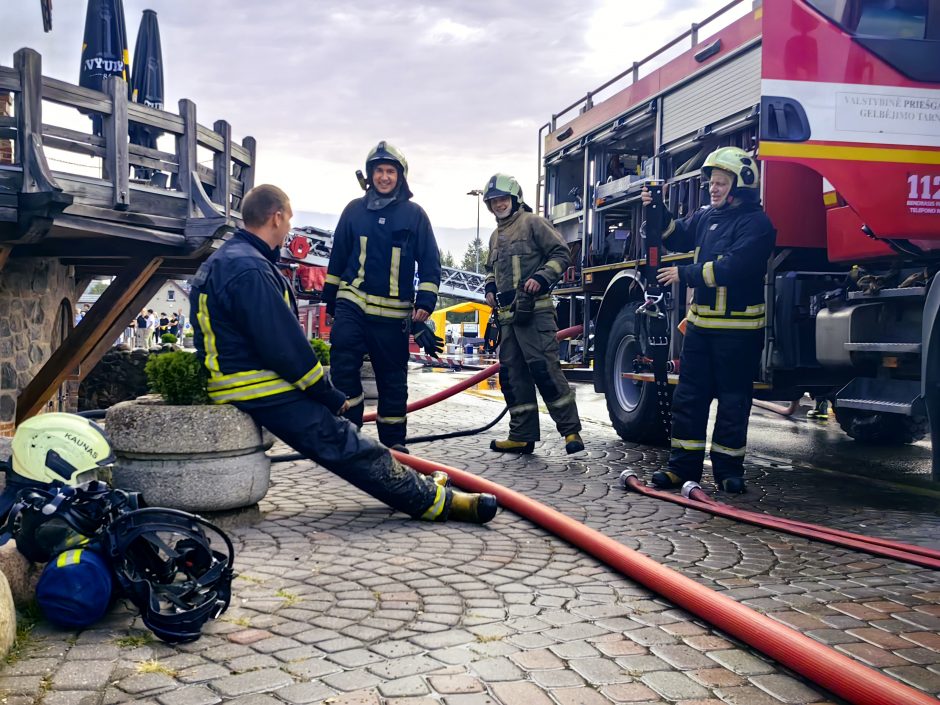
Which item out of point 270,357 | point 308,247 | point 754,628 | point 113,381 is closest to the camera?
point 754,628

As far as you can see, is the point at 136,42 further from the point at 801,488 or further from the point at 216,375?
the point at 801,488

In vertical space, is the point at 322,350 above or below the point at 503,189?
below

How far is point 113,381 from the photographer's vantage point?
44.2 ft

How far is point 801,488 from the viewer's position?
18.7ft

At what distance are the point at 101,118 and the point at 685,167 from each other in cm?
588

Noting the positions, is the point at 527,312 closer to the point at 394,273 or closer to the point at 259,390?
the point at 394,273

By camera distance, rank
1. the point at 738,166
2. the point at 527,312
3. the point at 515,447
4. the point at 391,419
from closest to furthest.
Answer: the point at 738,166
the point at 391,419
the point at 527,312
the point at 515,447

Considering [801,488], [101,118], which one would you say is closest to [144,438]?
[801,488]

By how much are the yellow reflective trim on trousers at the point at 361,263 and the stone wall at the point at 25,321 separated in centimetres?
528

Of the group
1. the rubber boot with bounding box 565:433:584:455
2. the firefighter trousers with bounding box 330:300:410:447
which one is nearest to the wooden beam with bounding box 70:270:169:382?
the firefighter trousers with bounding box 330:300:410:447

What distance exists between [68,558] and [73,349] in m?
7.50

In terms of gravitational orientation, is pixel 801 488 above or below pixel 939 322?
below

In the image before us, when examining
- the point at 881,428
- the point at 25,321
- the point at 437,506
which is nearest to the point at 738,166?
the point at 437,506

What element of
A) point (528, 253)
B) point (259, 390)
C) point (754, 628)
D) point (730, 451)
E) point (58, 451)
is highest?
point (528, 253)
